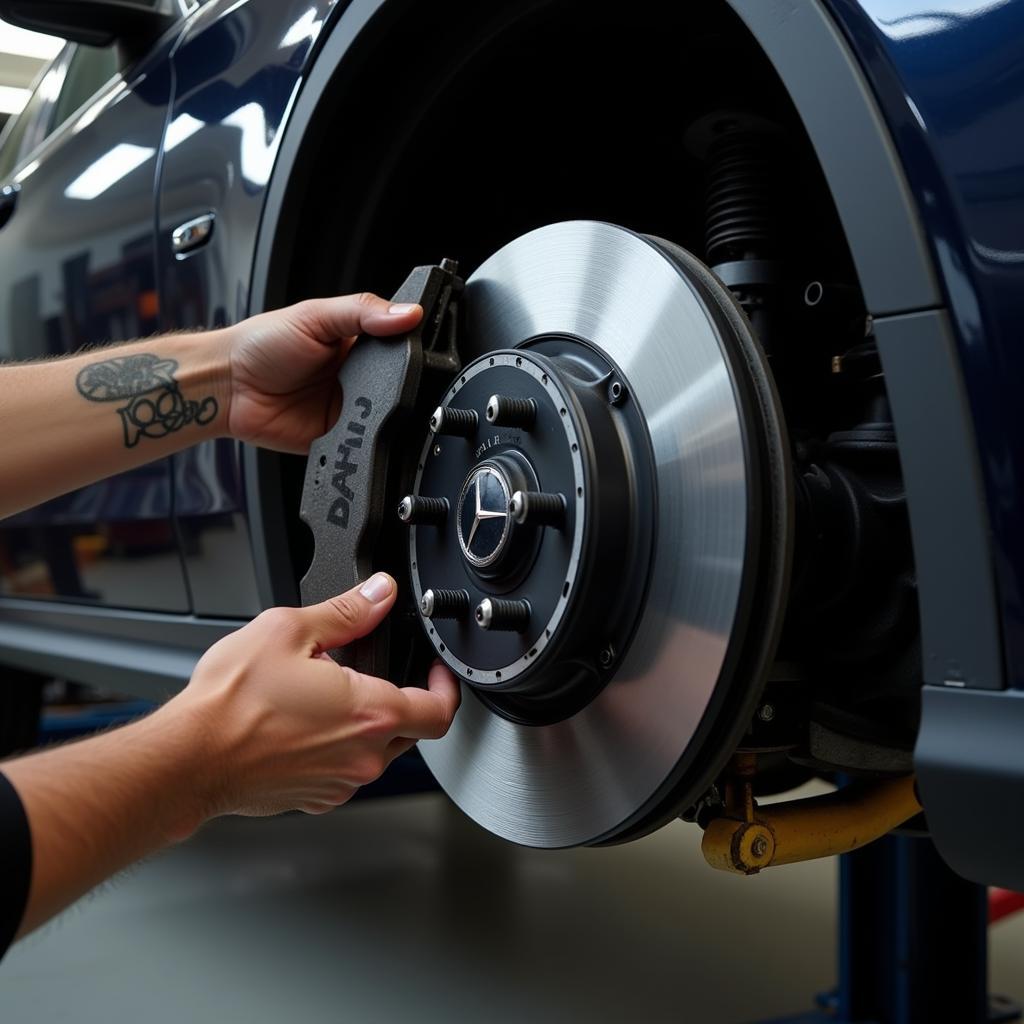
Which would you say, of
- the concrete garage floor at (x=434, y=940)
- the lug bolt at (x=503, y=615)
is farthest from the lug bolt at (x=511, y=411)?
the concrete garage floor at (x=434, y=940)

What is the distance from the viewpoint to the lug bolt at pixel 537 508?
1.97 feet

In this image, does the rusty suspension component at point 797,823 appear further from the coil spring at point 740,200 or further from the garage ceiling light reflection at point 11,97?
the garage ceiling light reflection at point 11,97

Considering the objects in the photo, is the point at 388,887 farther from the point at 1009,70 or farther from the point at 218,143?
the point at 1009,70

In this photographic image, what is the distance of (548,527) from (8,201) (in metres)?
1.20

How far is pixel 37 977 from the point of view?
53.0 inches

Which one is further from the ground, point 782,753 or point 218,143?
point 218,143

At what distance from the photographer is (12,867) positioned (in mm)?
473

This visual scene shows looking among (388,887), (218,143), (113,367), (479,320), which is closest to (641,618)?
(479,320)

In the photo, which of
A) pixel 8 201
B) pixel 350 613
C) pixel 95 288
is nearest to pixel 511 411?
pixel 350 613

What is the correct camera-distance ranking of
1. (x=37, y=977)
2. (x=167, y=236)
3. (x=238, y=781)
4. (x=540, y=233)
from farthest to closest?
(x=37, y=977) < (x=167, y=236) < (x=540, y=233) < (x=238, y=781)

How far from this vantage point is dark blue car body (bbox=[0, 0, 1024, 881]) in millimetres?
472

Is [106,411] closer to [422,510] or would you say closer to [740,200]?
[422,510]

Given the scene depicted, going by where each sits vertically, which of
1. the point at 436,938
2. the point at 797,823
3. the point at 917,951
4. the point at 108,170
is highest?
the point at 108,170

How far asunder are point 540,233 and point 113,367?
1.33ft
